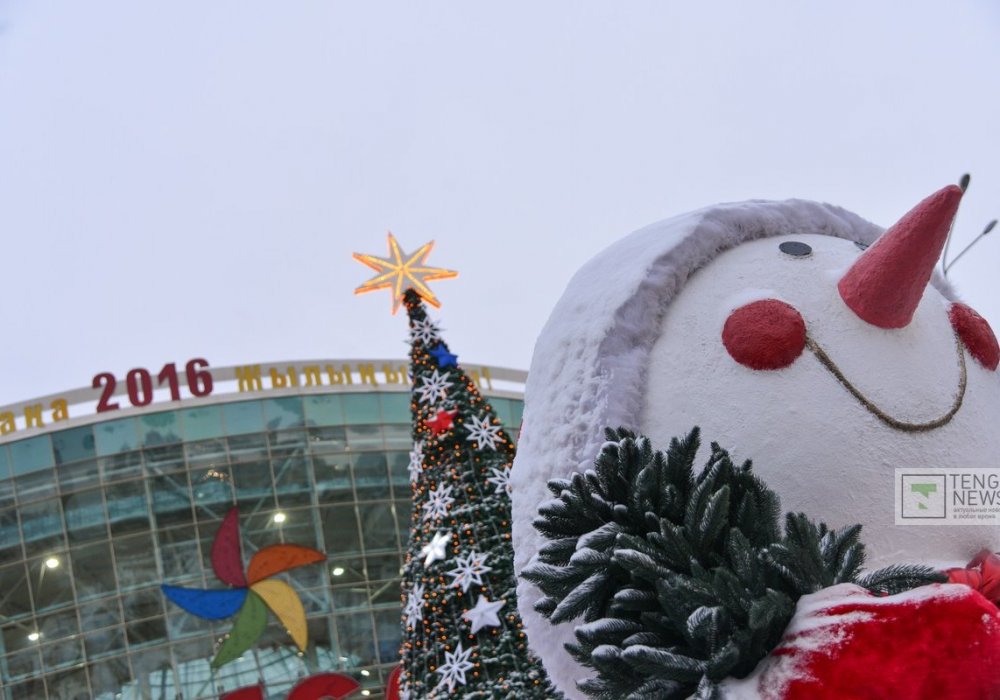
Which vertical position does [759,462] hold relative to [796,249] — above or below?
below

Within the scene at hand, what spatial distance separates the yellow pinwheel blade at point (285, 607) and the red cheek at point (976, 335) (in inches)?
659

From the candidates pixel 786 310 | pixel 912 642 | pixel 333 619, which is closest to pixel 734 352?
pixel 786 310

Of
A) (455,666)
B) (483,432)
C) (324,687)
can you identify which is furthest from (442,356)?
(324,687)

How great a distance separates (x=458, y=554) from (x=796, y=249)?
9.52ft

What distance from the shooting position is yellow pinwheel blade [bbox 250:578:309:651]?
18.2 m

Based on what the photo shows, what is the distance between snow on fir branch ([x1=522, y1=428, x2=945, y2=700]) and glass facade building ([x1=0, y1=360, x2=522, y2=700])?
16978 mm

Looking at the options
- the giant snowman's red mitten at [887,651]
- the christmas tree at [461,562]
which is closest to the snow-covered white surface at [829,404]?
the giant snowman's red mitten at [887,651]

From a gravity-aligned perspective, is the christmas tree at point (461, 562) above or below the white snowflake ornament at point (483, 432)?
below

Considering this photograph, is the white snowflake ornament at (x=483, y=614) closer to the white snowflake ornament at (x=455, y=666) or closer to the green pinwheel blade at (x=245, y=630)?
the white snowflake ornament at (x=455, y=666)

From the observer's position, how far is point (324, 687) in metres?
17.8

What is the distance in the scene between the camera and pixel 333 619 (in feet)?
61.5

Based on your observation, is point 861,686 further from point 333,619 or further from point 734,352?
point 333,619

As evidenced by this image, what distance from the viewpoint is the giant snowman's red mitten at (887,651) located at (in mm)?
1804

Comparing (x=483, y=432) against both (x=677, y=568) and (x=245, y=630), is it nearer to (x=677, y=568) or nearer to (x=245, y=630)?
(x=677, y=568)
